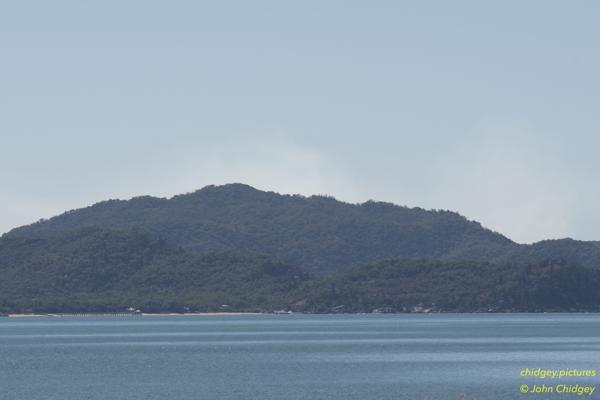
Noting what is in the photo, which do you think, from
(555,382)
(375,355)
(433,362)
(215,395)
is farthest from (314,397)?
(375,355)

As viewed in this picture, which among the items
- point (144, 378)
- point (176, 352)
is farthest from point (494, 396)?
A: point (176, 352)

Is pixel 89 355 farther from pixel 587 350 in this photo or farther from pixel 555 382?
pixel 555 382

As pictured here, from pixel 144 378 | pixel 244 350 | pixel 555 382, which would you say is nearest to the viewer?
pixel 555 382

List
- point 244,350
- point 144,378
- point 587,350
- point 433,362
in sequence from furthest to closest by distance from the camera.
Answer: point 244,350
point 587,350
point 433,362
point 144,378

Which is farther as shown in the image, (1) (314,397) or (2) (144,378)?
(2) (144,378)

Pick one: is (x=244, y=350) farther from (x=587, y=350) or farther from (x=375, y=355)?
(x=587, y=350)

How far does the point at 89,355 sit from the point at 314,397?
71530 mm

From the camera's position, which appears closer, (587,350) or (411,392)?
(411,392)

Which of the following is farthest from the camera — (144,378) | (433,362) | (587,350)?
(587,350)

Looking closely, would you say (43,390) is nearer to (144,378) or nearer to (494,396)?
(144,378)

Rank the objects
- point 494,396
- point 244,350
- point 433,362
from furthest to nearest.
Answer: point 244,350 < point 433,362 < point 494,396

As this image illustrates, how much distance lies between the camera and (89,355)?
577 ft

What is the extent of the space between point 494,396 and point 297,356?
65158 millimetres

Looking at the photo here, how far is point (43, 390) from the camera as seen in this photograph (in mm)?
120438
